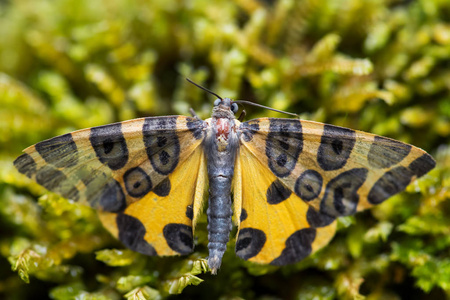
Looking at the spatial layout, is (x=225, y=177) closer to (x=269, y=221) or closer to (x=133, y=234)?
(x=269, y=221)

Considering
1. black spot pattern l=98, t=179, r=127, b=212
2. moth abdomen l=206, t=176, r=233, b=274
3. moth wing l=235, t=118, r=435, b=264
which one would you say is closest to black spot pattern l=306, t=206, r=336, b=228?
moth wing l=235, t=118, r=435, b=264

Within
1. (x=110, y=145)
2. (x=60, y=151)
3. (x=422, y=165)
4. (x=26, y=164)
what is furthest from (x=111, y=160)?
(x=422, y=165)

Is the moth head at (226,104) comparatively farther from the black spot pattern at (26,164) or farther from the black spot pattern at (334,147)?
the black spot pattern at (26,164)

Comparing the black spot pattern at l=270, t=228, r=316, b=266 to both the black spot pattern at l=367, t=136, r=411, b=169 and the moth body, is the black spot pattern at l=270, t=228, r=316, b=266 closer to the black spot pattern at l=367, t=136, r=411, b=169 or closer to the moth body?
the moth body

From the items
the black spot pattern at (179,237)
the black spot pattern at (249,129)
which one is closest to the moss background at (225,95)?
the black spot pattern at (179,237)

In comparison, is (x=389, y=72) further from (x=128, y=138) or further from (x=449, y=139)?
(x=128, y=138)

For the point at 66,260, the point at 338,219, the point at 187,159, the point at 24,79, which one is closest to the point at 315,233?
the point at 338,219
